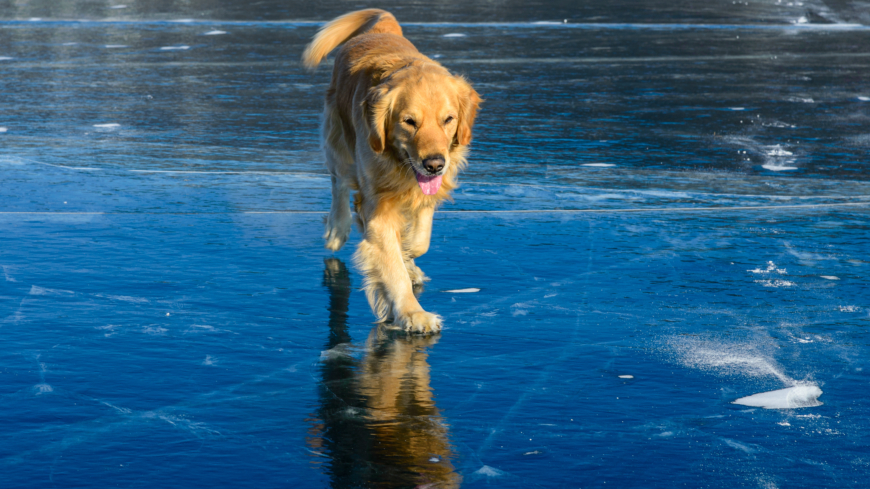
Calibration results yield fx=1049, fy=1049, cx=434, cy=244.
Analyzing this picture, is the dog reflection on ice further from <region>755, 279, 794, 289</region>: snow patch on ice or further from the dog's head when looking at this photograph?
<region>755, 279, 794, 289</region>: snow patch on ice

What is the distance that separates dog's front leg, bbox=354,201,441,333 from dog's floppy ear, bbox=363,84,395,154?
0.32 m

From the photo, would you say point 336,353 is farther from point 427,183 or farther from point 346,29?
point 346,29

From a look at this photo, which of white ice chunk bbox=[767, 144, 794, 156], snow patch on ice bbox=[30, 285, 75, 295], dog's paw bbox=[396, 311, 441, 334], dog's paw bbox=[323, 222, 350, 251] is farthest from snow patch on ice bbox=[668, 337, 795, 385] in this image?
white ice chunk bbox=[767, 144, 794, 156]

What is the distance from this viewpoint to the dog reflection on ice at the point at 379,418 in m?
2.86

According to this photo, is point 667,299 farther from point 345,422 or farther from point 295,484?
point 295,484

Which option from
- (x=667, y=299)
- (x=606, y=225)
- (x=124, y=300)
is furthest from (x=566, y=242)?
(x=124, y=300)

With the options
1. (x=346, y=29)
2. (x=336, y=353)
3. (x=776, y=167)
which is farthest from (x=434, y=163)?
(x=776, y=167)

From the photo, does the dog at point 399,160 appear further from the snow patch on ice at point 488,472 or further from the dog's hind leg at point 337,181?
the snow patch on ice at point 488,472

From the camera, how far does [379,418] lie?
3230 mm

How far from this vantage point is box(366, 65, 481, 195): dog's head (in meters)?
4.37

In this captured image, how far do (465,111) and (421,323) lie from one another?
1.04 meters

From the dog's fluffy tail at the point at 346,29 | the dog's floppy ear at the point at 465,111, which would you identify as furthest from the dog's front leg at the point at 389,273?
the dog's fluffy tail at the point at 346,29

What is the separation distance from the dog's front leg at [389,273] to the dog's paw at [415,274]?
0.18 ft

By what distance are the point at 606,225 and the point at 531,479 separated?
2.90 m
